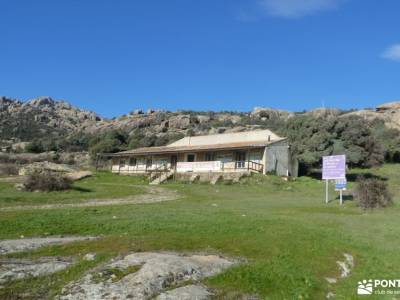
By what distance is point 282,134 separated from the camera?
5956cm

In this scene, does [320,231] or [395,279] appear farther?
[320,231]

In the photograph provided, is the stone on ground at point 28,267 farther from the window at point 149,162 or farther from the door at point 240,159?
the window at point 149,162

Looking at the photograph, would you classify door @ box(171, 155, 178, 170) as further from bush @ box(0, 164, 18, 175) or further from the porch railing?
bush @ box(0, 164, 18, 175)

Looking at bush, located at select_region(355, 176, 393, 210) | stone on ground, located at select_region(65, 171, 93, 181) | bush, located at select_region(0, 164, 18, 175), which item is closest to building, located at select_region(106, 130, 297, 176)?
stone on ground, located at select_region(65, 171, 93, 181)

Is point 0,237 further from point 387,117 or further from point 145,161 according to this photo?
point 387,117

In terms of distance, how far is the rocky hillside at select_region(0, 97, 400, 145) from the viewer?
96.5 meters

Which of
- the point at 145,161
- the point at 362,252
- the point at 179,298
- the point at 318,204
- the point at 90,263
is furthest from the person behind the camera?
the point at 145,161

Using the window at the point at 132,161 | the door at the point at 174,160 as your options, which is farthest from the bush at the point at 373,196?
the window at the point at 132,161

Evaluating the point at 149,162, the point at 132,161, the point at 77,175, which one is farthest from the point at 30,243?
the point at 132,161

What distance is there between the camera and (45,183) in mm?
29172

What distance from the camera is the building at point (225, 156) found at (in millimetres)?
46375

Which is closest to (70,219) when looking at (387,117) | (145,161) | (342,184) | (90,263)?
(90,263)

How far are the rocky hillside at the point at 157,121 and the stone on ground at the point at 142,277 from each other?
252 feet

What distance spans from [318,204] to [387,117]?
73.7 m
